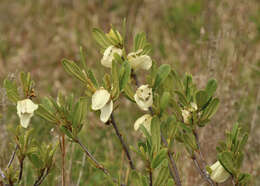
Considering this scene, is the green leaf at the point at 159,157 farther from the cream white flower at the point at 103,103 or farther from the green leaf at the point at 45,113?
the green leaf at the point at 45,113

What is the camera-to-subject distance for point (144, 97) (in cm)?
100

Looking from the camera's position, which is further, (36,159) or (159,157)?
(36,159)

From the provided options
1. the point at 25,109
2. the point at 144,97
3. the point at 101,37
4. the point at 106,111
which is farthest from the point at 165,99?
the point at 25,109

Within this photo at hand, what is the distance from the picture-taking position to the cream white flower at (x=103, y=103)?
38.1 inches

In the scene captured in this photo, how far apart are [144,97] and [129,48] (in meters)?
2.24

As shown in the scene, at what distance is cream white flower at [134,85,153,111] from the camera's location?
3.29 ft

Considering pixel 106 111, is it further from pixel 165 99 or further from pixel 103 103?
pixel 165 99

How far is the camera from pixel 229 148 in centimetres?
103

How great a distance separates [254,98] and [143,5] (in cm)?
154

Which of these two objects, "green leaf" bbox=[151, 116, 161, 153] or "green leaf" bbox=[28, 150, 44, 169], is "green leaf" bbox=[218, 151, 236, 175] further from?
"green leaf" bbox=[28, 150, 44, 169]

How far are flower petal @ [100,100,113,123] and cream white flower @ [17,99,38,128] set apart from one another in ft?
0.59

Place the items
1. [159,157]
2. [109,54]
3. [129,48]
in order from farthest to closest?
[129,48], [109,54], [159,157]

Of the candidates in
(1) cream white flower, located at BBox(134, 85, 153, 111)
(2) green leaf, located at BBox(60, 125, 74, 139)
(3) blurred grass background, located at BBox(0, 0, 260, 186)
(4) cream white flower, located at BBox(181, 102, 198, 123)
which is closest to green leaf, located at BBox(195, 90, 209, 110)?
(4) cream white flower, located at BBox(181, 102, 198, 123)

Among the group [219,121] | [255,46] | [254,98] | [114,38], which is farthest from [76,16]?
[114,38]
